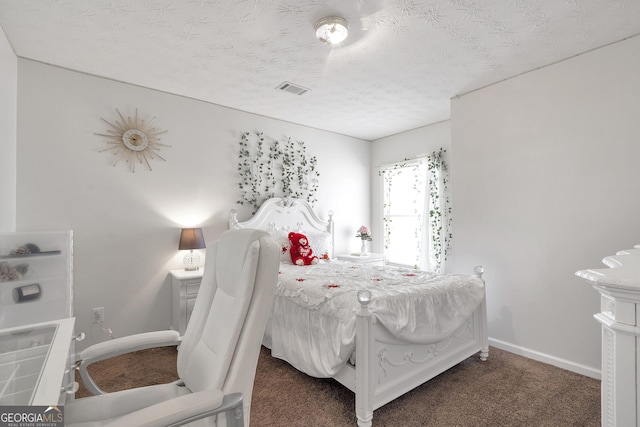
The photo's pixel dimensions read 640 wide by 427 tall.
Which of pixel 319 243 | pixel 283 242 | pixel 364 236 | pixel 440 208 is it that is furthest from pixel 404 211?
pixel 283 242

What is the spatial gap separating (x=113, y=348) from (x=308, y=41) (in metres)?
2.36

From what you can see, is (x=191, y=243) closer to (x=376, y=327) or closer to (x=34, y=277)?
(x=34, y=277)

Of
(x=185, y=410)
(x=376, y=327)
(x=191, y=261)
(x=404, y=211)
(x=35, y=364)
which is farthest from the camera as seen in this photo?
(x=404, y=211)

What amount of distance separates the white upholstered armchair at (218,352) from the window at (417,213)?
3.54 metres

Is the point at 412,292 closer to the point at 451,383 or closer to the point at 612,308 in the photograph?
the point at 451,383

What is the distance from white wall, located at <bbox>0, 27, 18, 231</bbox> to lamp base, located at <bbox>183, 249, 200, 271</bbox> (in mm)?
1412

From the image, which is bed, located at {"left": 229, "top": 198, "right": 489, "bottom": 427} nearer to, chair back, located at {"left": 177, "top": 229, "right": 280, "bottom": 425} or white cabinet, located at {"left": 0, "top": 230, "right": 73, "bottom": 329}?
chair back, located at {"left": 177, "top": 229, "right": 280, "bottom": 425}

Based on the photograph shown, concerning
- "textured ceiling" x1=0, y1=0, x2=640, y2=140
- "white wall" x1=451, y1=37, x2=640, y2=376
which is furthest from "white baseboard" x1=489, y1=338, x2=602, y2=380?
"textured ceiling" x1=0, y1=0, x2=640, y2=140

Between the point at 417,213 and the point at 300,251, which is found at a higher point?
the point at 417,213

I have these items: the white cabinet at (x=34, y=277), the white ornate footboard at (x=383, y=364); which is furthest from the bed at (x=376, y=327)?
the white cabinet at (x=34, y=277)

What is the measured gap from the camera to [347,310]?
2.05 meters

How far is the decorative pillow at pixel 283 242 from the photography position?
371 centimetres

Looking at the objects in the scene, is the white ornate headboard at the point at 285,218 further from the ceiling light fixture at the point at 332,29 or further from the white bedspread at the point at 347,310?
the ceiling light fixture at the point at 332,29

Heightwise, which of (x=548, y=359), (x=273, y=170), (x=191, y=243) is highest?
(x=273, y=170)
